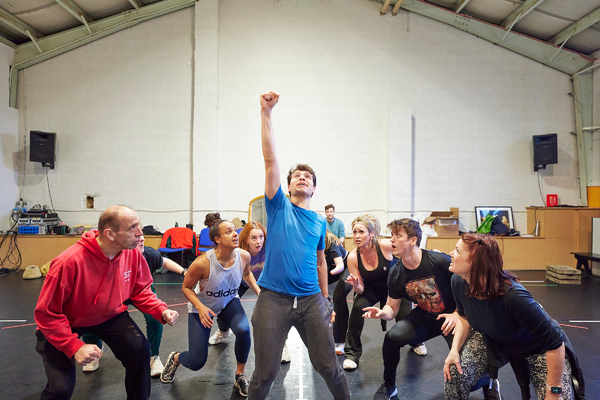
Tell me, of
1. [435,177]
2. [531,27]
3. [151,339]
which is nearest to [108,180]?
[151,339]

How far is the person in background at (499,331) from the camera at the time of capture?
1.82m

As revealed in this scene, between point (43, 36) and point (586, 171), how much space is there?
38.3 ft

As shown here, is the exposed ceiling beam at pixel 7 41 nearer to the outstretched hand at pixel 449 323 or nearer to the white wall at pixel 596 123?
the outstretched hand at pixel 449 323

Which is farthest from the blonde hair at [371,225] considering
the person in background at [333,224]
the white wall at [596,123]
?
the white wall at [596,123]

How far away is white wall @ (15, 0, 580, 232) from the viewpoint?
25.0 ft

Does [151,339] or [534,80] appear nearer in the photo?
[151,339]

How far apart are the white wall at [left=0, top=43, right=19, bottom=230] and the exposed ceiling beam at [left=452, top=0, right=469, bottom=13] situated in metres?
9.15

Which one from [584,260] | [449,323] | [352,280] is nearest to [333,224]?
[352,280]

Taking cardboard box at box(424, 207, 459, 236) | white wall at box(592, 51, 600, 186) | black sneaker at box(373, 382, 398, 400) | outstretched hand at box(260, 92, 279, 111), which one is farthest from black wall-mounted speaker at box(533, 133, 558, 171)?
outstretched hand at box(260, 92, 279, 111)

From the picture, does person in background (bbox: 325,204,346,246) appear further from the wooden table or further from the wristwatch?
the wooden table

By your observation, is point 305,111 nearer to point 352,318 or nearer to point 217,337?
point 217,337

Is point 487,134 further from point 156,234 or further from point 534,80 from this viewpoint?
point 156,234

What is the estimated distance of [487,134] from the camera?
781cm

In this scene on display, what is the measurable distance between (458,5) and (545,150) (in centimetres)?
346
